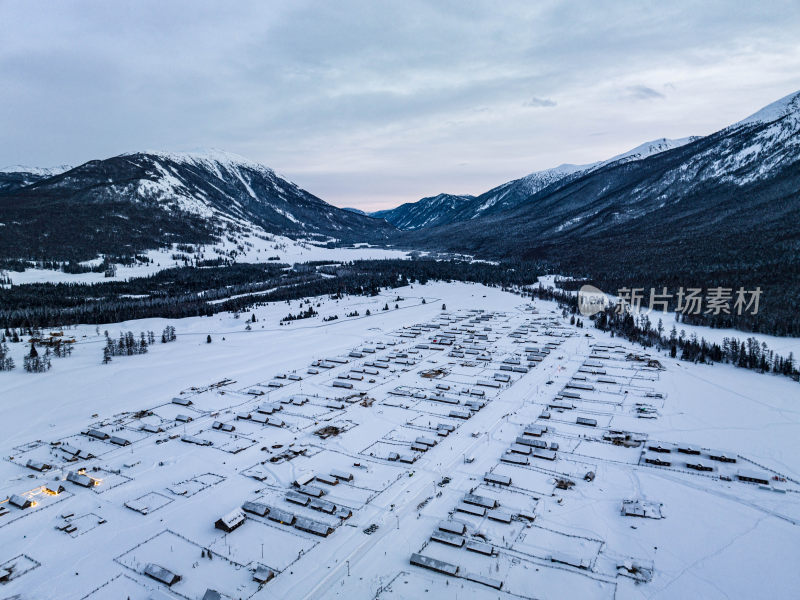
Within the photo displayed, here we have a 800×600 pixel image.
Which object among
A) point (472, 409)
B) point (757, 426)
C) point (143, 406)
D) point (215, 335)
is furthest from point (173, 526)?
point (215, 335)

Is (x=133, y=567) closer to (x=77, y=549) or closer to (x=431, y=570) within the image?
(x=77, y=549)

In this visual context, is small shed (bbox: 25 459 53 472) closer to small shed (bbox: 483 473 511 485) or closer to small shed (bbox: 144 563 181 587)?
small shed (bbox: 144 563 181 587)

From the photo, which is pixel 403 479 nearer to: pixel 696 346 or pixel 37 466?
pixel 37 466

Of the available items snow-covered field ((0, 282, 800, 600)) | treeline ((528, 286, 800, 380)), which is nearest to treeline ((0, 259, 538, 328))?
snow-covered field ((0, 282, 800, 600))

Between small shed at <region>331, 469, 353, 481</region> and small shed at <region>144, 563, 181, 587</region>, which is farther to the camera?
small shed at <region>331, 469, 353, 481</region>

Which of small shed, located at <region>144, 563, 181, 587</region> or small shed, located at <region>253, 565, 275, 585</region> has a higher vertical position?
small shed, located at <region>253, 565, 275, 585</region>

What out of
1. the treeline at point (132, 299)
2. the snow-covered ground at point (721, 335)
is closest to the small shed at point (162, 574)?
the snow-covered ground at point (721, 335)

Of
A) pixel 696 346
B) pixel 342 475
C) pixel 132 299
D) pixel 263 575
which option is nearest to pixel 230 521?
pixel 263 575

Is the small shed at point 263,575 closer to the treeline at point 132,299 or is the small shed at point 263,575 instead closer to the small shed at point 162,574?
the small shed at point 162,574

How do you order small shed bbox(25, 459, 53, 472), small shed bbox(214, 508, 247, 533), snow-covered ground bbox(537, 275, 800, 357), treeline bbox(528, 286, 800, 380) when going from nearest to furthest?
small shed bbox(214, 508, 247, 533) < small shed bbox(25, 459, 53, 472) < treeline bbox(528, 286, 800, 380) < snow-covered ground bbox(537, 275, 800, 357)
